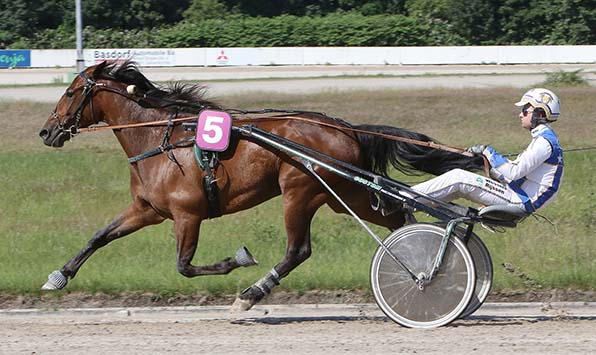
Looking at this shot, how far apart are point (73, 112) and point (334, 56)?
32632 millimetres

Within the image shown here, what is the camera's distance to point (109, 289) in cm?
866

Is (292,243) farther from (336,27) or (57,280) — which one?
(336,27)

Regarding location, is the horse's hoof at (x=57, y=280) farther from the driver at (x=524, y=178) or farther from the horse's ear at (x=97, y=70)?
the driver at (x=524, y=178)

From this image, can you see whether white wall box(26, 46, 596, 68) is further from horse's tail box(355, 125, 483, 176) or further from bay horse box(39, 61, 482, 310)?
horse's tail box(355, 125, 483, 176)

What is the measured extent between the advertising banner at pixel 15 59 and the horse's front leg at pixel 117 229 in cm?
3445

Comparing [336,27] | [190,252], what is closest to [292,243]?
[190,252]

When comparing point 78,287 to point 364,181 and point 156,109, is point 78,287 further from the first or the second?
point 364,181

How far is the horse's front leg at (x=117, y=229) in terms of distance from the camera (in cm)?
794

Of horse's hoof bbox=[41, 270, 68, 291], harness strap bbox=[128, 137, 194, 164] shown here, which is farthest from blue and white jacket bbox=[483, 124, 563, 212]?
horse's hoof bbox=[41, 270, 68, 291]

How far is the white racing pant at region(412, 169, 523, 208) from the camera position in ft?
23.1

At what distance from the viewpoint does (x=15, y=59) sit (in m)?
41.0

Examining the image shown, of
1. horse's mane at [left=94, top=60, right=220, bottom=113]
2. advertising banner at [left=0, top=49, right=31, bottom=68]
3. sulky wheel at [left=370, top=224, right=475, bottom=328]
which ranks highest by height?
horse's mane at [left=94, top=60, right=220, bottom=113]

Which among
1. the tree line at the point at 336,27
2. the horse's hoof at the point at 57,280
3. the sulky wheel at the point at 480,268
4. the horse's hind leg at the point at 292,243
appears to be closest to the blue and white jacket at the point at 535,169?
the sulky wheel at the point at 480,268

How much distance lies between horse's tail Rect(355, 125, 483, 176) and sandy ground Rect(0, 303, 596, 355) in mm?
1169
